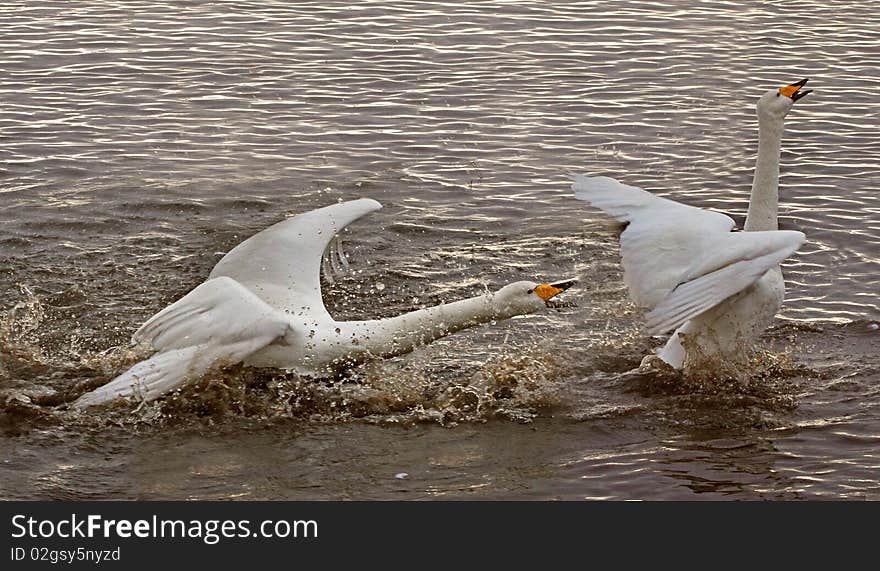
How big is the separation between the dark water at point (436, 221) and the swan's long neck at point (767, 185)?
101 centimetres

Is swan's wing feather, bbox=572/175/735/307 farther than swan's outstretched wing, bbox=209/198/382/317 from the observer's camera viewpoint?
No

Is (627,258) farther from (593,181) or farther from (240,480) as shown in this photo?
(240,480)

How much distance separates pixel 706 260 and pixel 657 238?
0.48 meters

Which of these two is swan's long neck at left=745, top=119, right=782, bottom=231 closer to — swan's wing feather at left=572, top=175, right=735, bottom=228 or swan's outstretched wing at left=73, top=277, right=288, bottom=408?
swan's wing feather at left=572, top=175, right=735, bottom=228

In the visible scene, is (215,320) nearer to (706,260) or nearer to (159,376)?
(159,376)

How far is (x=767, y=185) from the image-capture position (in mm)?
8812

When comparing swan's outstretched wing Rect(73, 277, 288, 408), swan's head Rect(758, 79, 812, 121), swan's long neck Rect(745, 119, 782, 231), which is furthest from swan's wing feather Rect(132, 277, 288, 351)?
swan's head Rect(758, 79, 812, 121)

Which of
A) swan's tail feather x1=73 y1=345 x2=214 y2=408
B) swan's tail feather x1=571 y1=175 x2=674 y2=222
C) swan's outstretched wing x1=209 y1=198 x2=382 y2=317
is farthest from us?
swan's outstretched wing x1=209 y1=198 x2=382 y2=317

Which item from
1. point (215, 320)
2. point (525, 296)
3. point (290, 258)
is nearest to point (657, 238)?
point (525, 296)

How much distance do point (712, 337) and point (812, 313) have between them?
1.44 metres

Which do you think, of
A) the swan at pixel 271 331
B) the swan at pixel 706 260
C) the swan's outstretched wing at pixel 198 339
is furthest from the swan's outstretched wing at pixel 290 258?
the swan at pixel 706 260

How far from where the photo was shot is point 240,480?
25.3 ft

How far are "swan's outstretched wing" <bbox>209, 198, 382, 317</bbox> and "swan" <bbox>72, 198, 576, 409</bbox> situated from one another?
2cm

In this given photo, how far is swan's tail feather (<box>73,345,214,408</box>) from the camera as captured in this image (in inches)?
313
